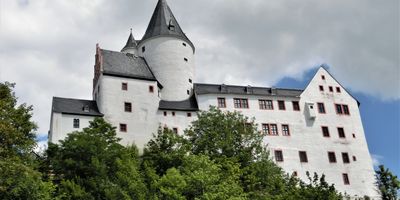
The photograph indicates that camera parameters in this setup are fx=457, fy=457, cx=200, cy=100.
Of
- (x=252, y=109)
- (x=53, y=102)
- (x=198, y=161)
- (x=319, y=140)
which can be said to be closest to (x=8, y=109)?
(x=198, y=161)

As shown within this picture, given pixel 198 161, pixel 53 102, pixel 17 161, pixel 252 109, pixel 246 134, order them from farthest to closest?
pixel 252 109
pixel 53 102
pixel 246 134
pixel 198 161
pixel 17 161

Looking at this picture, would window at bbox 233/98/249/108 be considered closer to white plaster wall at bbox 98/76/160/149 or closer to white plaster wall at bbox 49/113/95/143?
white plaster wall at bbox 98/76/160/149

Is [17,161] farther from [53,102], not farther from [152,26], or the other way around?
[152,26]

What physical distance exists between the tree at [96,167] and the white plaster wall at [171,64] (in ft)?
50.2

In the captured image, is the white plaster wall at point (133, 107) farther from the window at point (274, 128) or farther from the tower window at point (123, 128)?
the window at point (274, 128)

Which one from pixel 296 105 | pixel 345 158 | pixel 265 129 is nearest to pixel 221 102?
pixel 265 129

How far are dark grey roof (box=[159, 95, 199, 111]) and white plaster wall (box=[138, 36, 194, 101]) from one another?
2.72ft

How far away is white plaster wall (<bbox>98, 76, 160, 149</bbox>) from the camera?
158 ft

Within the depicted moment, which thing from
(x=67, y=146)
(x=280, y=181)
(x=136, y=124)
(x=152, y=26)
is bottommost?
(x=280, y=181)

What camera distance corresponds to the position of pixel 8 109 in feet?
92.4

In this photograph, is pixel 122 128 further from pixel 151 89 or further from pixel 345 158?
pixel 345 158

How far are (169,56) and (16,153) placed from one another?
31.3m

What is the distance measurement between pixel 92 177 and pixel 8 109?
344 inches

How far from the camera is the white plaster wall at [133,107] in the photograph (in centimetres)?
4801
